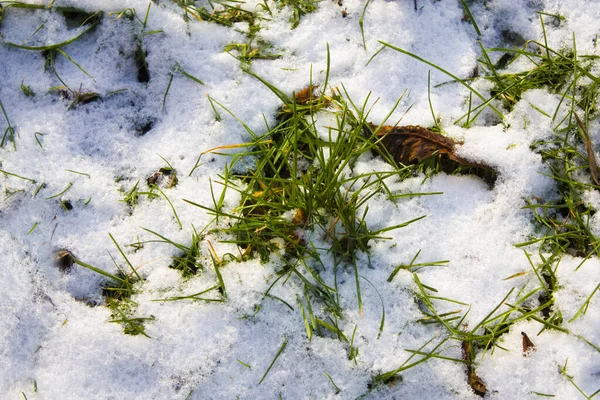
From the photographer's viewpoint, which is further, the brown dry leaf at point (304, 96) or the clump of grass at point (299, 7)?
the clump of grass at point (299, 7)

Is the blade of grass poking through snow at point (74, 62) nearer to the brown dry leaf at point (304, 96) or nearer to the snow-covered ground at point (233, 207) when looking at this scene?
the snow-covered ground at point (233, 207)

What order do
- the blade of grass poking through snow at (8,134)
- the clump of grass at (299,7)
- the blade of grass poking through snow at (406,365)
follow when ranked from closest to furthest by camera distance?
the blade of grass poking through snow at (406,365), the blade of grass poking through snow at (8,134), the clump of grass at (299,7)

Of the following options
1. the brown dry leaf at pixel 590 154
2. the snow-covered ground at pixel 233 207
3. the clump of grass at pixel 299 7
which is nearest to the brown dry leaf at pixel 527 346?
the snow-covered ground at pixel 233 207

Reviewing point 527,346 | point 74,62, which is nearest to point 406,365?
point 527,346

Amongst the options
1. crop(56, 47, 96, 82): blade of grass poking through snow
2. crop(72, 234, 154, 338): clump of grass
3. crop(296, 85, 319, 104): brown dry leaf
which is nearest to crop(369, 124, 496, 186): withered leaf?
crop(296, 85, 319, 104): brown dry leaf

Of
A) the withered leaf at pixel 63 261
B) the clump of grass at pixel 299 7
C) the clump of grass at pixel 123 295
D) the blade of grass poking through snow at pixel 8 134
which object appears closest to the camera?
the clump of grass at pixel 123 295

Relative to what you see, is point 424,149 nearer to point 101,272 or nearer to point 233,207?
point 233,207

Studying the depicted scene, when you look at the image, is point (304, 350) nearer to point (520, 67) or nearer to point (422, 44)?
point (422, 44)
